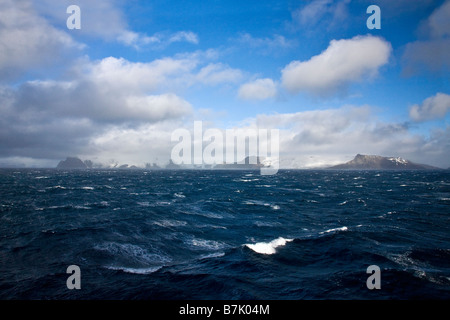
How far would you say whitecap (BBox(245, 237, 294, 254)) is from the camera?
20.4 meters

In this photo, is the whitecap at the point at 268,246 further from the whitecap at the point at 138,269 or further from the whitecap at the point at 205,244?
the whitecap at the point at 138,269

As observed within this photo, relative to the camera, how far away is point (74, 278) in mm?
15164

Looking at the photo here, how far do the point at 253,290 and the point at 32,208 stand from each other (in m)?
45.1

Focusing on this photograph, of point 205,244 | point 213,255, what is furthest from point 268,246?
point 205,244

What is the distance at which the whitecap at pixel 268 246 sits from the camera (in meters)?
20.4

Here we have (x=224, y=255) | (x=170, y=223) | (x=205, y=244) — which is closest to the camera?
(x=224, y=255)

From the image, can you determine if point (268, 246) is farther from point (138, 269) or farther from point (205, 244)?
point (138, 269)

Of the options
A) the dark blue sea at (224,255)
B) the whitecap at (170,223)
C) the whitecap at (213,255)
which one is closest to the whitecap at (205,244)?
the dark blue sea at (224,255)

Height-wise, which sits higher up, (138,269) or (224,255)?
(138,269)

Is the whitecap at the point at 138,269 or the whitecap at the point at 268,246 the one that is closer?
the whitecap at the point at 138,269

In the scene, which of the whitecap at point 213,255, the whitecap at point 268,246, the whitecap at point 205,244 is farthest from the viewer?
the whitecap at point 205,244

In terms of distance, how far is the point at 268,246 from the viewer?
21516 millimetres
